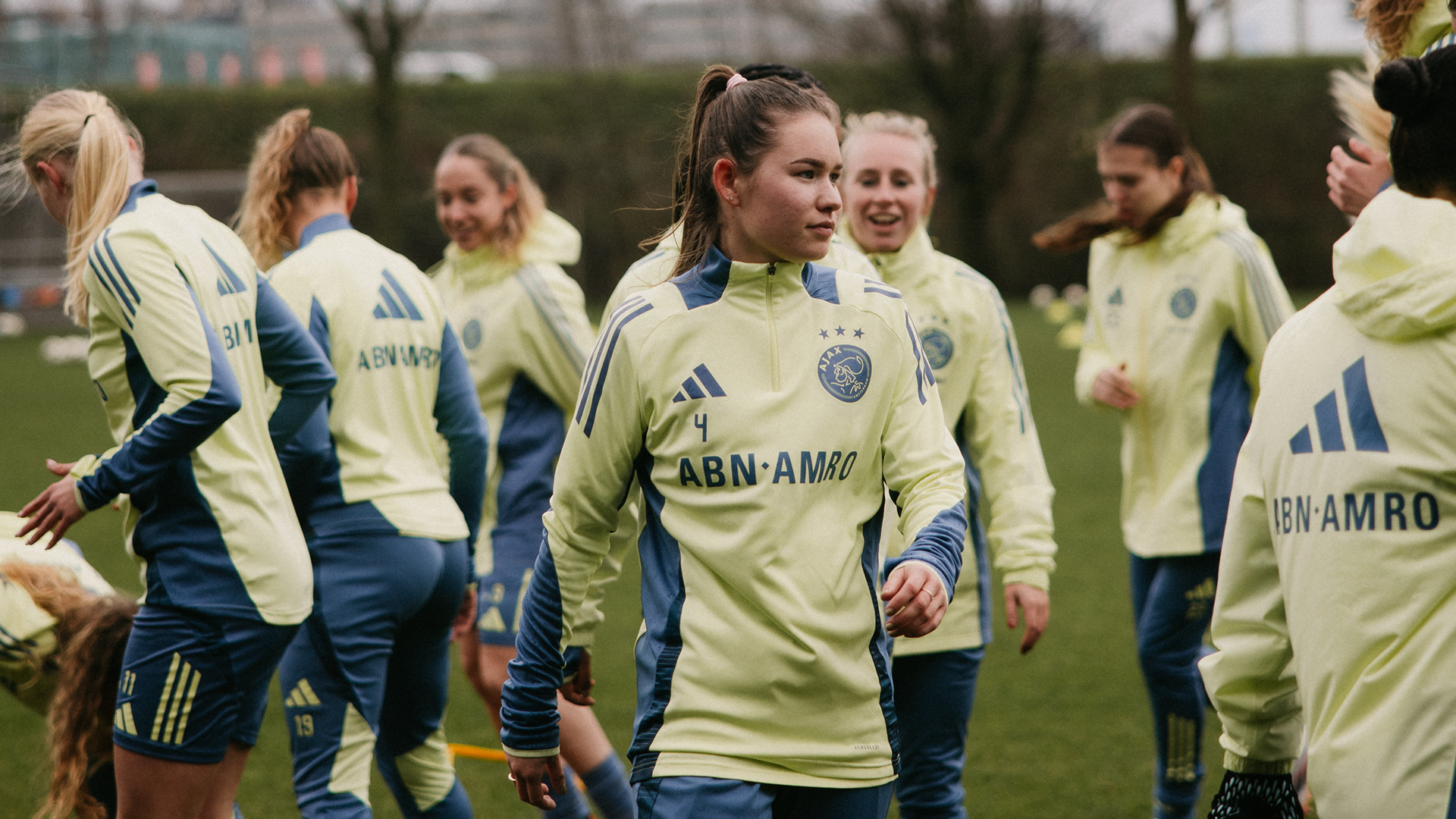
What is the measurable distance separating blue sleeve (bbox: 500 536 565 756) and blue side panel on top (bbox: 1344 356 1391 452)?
1.32 metres

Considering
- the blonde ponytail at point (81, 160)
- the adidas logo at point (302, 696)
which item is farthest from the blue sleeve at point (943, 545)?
the blonde ponytail at point (81, 160)

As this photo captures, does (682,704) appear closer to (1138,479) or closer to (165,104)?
(1138,479)

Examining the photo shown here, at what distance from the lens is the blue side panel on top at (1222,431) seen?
14.2 feet

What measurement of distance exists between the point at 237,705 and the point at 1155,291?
3182 mm

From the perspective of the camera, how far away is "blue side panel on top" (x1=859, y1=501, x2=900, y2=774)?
2.32 m

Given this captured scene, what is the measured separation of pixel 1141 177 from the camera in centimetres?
457

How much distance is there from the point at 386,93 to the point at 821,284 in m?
24.5

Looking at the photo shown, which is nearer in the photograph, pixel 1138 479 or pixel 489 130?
pixel 1138 479

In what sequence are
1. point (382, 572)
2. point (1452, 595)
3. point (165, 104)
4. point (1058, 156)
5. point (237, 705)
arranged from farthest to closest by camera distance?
point (165, 104) < point (1058, 156) < point (382, 572) < point (237, 705) < point (1452, 595)

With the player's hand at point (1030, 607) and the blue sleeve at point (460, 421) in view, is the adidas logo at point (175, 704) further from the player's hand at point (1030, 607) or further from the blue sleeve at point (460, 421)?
the player's hand at point (1030, 607)

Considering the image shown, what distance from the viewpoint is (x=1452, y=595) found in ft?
6.14

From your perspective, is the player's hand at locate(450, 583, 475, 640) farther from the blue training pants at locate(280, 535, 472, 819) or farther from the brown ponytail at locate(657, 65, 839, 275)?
the brown ponytail at locate(657, 65, 839, 275)

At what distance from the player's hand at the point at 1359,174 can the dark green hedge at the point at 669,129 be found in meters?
26.1

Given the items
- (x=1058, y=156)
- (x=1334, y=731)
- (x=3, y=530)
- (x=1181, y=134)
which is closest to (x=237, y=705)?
(x=3, y=530)
